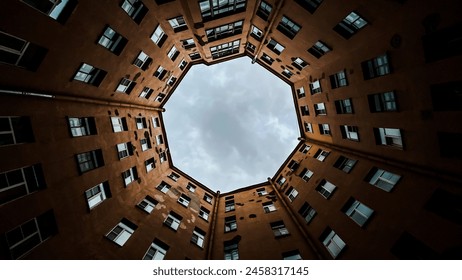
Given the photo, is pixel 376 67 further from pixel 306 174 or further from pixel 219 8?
pixel 219 8

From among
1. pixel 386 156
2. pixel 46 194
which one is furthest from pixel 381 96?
pixel 46 194

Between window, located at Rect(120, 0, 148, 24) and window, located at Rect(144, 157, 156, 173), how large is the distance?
12418 millimetres

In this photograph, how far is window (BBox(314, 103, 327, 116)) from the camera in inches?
961

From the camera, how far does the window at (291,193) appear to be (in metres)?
25.0

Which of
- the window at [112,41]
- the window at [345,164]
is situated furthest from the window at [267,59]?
the window at [112,41]

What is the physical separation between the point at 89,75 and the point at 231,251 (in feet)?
53.4

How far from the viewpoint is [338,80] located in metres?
20.4

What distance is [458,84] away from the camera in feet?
36.5

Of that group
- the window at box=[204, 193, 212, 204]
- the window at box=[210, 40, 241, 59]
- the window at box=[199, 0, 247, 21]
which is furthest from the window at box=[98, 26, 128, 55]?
the window at box=[204, 193, 212, 204]

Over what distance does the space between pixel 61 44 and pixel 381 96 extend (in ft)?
59.7

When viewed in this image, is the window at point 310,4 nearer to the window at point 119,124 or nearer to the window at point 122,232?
the window at point 119,124

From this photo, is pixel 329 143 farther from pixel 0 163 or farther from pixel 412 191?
pixel 0 163

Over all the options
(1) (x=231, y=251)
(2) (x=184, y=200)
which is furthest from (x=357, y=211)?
(2) (x=184, y=200)

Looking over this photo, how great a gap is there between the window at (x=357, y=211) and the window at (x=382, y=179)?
1508mm
